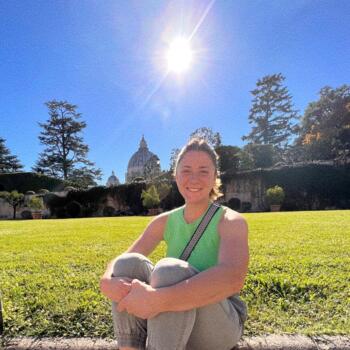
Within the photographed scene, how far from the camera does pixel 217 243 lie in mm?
1714

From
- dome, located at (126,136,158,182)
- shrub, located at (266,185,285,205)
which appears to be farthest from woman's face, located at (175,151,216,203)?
dome, located at (126,136,158,182)

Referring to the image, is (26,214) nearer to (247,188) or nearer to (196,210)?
(247,188)

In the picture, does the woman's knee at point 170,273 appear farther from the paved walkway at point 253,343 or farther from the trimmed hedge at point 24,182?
the trimmed hedge at point 24,182

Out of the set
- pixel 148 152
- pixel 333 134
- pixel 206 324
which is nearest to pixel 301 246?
pixel 206 324

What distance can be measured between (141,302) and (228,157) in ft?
85.5

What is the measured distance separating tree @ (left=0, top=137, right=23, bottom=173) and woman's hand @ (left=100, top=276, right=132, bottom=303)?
46556 mm

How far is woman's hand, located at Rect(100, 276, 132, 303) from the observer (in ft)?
5.03

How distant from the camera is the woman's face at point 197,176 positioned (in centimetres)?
186

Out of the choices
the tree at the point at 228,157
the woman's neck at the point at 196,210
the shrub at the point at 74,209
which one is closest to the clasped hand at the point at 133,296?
the woman's neck at the point at 196,210

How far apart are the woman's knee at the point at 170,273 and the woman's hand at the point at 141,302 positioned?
48 millimetres

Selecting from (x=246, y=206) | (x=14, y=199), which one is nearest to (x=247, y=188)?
(x=246, y=206)

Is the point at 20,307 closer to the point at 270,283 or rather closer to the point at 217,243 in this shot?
the point at 217,243

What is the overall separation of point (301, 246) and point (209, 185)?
10.8 ft

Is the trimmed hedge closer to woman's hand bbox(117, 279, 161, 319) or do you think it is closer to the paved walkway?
the paved walkway
